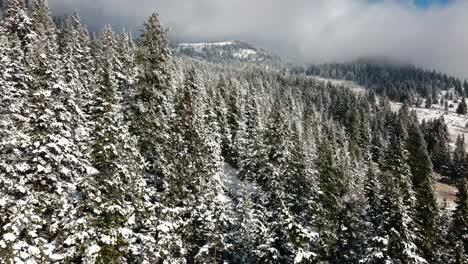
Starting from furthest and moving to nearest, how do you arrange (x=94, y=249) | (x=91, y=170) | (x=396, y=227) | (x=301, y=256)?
(x=396, y=227) < (x=301, y=256) < (x=91, y=170) < (x=94, y=249)

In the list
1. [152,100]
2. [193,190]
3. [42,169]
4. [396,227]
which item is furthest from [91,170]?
[396,227]

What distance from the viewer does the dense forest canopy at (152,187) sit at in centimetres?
1942

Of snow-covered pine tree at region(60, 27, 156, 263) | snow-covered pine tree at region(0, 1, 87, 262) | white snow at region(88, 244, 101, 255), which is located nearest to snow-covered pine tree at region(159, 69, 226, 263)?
snow-covered pine tree at region(60, 27, 156, 263)

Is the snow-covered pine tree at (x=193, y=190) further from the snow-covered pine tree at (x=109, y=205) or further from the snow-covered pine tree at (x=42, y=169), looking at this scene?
the snow-covered pine tree at (x=42, y=169)

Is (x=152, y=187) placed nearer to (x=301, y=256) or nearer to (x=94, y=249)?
(x=94, y=249)

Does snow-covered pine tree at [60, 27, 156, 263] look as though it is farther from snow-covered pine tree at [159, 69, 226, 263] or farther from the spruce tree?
the spruce tree

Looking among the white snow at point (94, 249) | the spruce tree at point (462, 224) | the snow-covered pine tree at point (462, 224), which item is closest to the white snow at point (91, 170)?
the white snow at point (94, 249)

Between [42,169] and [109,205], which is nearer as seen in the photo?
[42,169]

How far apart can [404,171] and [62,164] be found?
40346 millimetres

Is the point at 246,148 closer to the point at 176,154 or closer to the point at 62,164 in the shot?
the point at 176,154

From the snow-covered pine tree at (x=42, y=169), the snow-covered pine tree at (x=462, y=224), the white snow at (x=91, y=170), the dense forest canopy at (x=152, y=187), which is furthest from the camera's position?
the snow-covered pine tree at (x=462, y=224)

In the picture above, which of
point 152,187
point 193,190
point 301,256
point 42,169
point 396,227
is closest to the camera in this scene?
point 42,169

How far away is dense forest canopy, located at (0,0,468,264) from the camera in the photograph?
19.4m

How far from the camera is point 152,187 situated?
28.4 m
